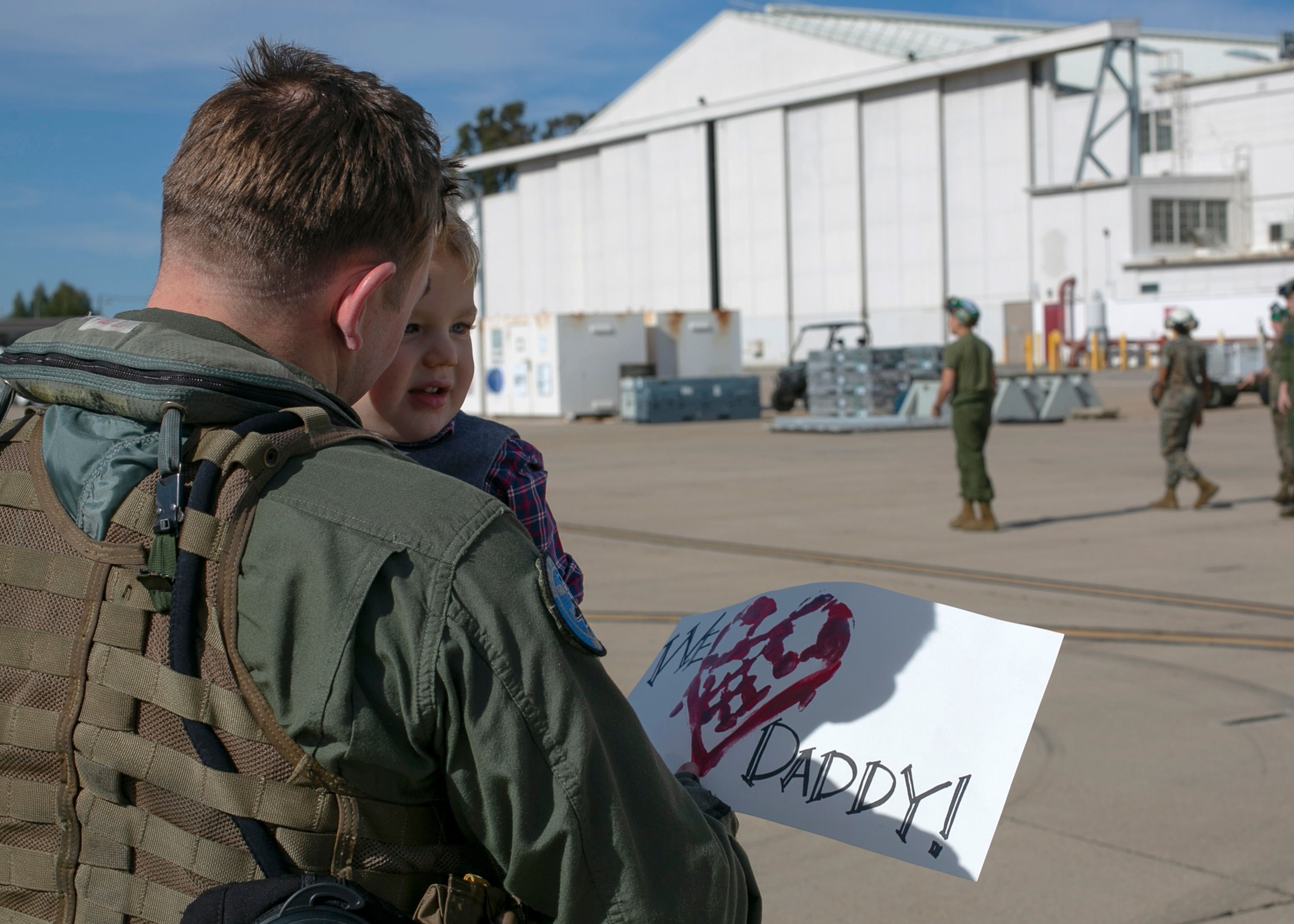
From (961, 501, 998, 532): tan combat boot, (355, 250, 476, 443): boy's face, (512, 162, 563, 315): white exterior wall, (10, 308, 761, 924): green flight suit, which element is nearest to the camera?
(10, 308, 761, 924): green flight suit

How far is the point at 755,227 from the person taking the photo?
55812mm

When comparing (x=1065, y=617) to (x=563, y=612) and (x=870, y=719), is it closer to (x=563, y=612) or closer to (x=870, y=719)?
(x=870, y=719)

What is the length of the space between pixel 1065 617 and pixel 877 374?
1791 cm

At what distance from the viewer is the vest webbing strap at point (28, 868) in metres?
1.43

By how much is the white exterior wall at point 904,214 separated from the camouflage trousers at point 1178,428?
38887 millimetres

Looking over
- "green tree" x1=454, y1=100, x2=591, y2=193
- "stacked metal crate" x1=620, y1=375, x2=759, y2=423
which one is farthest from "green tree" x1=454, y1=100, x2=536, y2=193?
"stacked metal crate" x1=620, y1=375, x2=759, y2=423

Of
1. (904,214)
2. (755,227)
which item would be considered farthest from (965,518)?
(755,227)

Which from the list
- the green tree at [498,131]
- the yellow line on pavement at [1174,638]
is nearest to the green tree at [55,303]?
the green tree at [498,131]

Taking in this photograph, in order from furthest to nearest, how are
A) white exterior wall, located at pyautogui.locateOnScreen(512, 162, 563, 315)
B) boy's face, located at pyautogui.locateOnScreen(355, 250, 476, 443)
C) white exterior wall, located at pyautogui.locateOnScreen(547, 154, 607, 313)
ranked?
white exterior wall, located at pyautogui.locateOnScreen(512, 162, 563, 315) < white exterior wall, located at pyautogui.locateOnScreen(547, 154, 607, 313) < boy's face, located at pyautogui.locateOnScreen(355, 250, 476, 443)

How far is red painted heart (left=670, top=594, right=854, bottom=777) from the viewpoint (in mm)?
1979

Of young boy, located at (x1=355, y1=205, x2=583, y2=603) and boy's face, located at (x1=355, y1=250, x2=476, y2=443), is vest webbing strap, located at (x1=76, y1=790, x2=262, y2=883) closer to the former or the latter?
young boy, located at (x1=355, y1=205, x2=583, y2=603)

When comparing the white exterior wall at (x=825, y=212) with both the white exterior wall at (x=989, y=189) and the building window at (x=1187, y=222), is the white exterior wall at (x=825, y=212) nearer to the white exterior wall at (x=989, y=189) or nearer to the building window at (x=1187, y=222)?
the white exterior wall at (x=989, y=189)

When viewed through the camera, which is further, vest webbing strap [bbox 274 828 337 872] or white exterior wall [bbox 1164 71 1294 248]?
white exterior wall [bbox 1164 71 1294 248]

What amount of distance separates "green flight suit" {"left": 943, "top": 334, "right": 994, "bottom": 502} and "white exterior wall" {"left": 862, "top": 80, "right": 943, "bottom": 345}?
40173 mm
